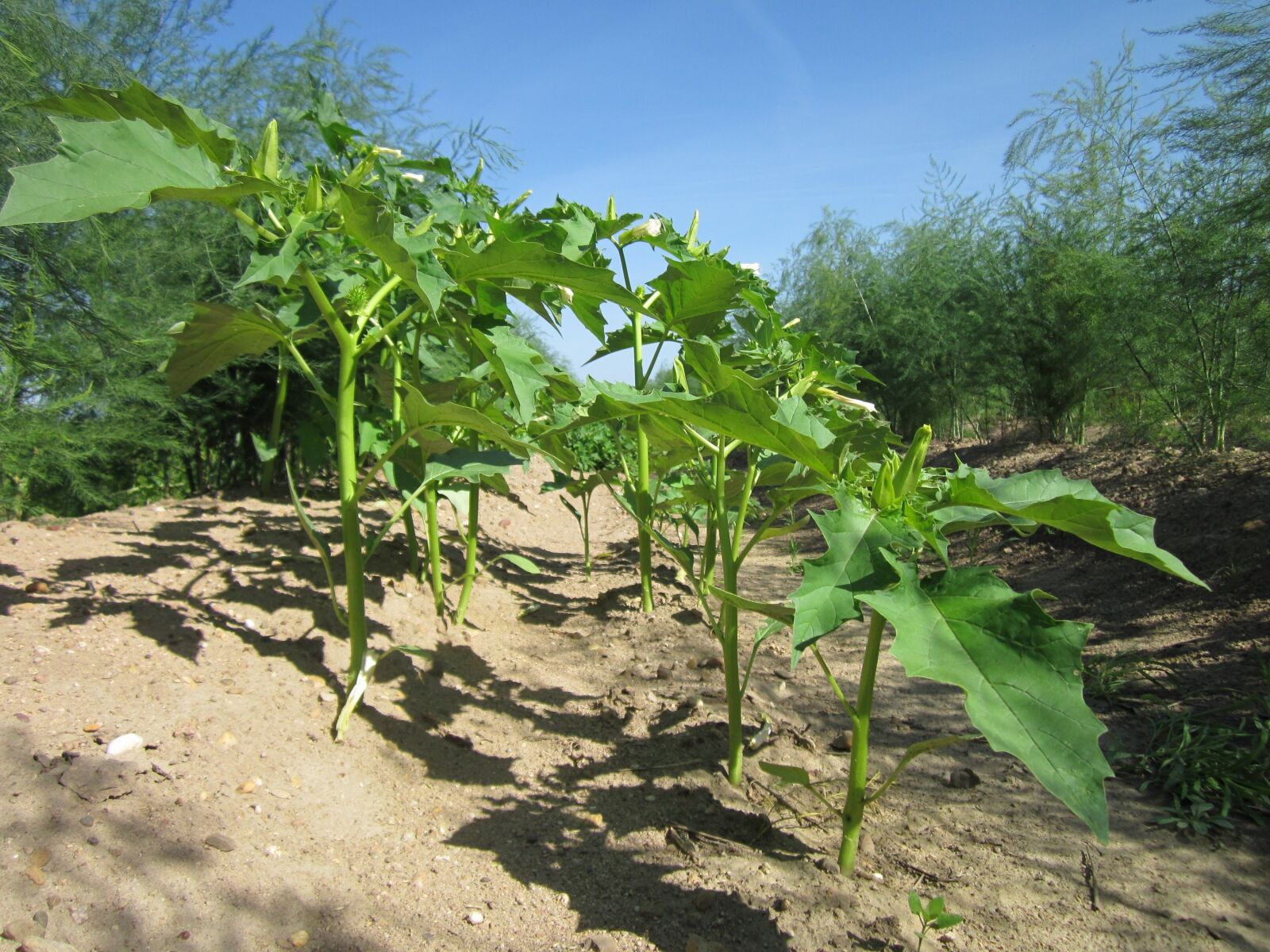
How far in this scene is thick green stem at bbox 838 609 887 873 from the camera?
4.39 ft

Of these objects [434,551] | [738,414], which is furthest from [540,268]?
[434,551]

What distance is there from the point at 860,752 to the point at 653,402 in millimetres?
695

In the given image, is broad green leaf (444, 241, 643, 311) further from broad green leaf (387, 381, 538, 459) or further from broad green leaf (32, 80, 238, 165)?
broad green leaf (32, 80, 238, 165)

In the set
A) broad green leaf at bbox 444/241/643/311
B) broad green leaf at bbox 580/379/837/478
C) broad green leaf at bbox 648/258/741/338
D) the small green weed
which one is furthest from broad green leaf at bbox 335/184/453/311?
the small green weed

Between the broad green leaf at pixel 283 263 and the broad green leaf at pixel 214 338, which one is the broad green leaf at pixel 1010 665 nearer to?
the broad green leaf at pixel 283 263

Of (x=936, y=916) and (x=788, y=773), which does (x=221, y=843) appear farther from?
(x=936, y=916)

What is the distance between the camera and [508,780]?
6.23ft

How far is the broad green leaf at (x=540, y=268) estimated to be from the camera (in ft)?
4.88

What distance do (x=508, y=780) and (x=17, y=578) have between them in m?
1.40

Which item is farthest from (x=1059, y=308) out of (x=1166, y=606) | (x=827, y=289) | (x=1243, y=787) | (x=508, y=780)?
(x=508, y=780)

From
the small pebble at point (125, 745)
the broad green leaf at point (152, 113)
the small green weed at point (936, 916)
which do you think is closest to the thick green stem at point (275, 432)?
the broad green leaf at point (152, 113)

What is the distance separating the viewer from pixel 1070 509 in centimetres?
108

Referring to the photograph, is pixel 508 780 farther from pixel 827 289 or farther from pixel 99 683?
pixel 827 289

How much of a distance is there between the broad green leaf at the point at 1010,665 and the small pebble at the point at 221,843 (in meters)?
1.16
